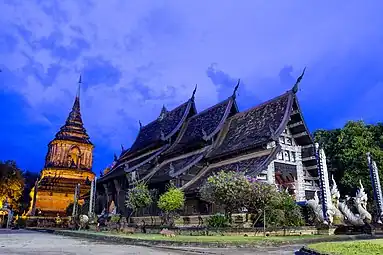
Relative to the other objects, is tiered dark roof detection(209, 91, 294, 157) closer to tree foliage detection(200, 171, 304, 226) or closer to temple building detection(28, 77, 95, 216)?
tree foliage detection(200, 171, 304, 226)

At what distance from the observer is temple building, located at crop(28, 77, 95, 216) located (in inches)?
2020

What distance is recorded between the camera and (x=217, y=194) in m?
17.4

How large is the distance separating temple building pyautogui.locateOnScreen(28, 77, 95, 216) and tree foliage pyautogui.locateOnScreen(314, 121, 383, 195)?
3241cm

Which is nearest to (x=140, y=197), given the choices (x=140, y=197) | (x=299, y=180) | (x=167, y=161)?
(x=140, y=197)

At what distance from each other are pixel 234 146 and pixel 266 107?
4767 mm

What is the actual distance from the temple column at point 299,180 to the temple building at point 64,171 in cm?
3174

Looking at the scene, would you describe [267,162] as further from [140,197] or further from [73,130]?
[73,130]

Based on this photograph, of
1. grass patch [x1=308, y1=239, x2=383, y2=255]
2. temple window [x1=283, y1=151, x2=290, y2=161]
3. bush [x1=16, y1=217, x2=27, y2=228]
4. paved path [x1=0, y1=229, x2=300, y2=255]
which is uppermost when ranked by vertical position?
temple window [x1=283, y1=151, x2=290, y2=161]

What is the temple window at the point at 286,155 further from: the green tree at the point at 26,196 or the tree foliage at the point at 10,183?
the green tree at the point at 26,196

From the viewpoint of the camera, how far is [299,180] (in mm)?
25281

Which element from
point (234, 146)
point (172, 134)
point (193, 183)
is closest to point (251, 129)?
point (234, 146)

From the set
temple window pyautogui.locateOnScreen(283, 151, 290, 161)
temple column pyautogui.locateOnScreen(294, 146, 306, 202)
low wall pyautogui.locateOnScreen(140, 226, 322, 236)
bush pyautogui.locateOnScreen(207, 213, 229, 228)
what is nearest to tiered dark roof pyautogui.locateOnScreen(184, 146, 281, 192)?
temple window pyautogui.locateOnScreen(283, 151, 290, 161)

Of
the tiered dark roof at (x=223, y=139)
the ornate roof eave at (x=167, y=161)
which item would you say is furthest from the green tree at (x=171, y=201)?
the ornate roof eave at (x=167, y=161)

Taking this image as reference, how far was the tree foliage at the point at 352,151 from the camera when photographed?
29219 millimetres
